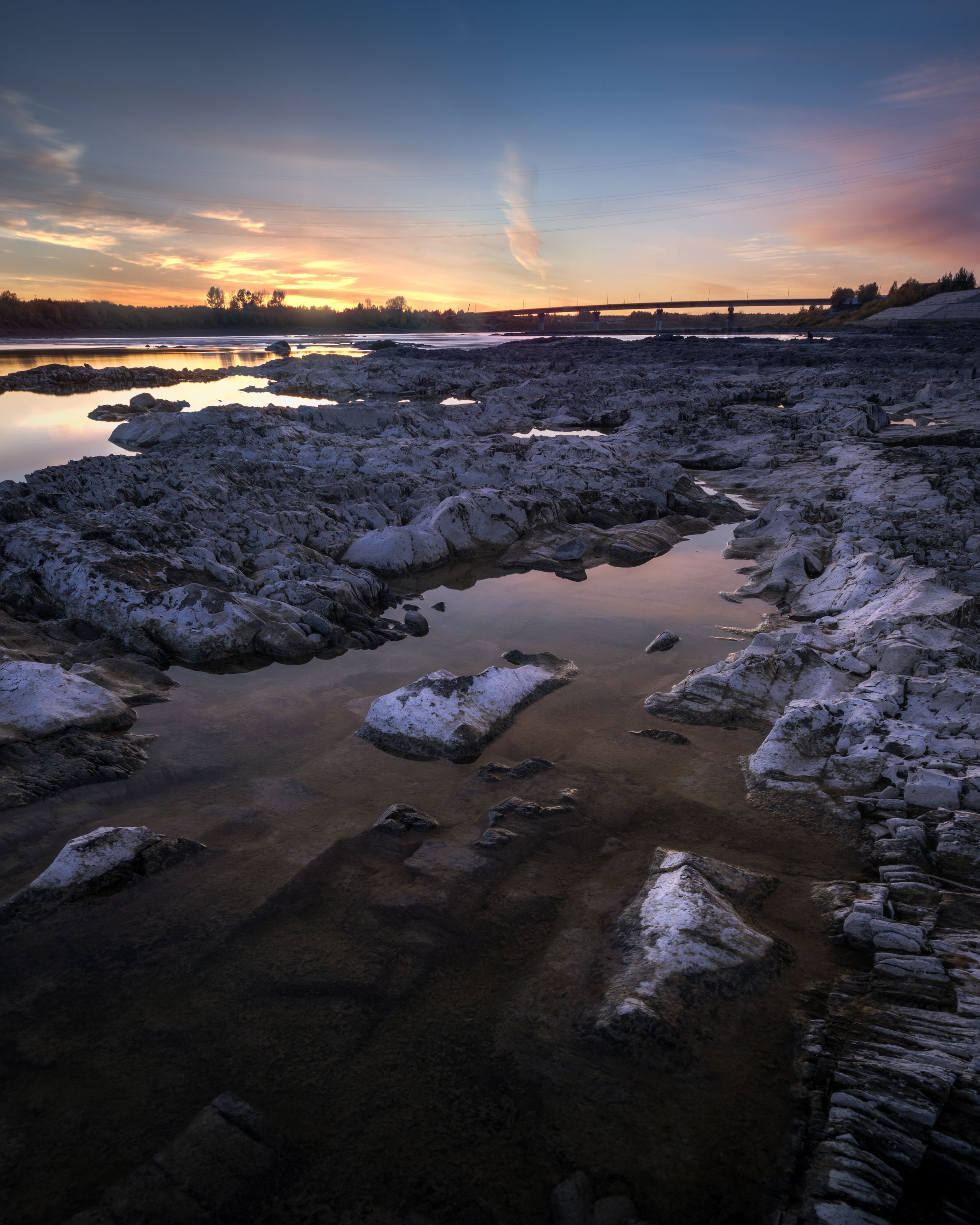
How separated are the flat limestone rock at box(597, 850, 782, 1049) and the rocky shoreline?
12 mm

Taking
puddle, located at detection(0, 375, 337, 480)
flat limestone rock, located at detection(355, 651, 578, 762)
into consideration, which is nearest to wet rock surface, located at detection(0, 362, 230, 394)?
puddle, located at detection(0, 375, 337, 480)

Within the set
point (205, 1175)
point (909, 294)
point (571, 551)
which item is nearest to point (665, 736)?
point (205, 1175)

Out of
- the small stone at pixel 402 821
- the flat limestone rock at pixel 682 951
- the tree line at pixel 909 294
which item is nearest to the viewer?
the flat limestone rock at pixel 682 951

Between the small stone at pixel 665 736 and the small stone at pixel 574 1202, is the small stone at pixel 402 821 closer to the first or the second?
the small stone at pixel 665 736

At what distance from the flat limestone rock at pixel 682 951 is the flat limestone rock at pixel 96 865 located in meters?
2.13

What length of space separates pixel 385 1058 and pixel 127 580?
4.84 metres

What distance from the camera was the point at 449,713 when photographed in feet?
14.3

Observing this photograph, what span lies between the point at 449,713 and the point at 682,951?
2.16 metres

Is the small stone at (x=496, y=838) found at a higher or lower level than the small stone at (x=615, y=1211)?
higher

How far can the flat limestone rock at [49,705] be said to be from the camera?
12.8 ft

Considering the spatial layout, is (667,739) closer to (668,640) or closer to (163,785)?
(668,640)

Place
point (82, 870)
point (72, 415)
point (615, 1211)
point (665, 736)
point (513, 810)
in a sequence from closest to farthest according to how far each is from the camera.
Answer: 1. point (615, 1211)
2. point (82, 870)
3. point (513, 810)
4. point (665, 736)
5. point (72, 415)

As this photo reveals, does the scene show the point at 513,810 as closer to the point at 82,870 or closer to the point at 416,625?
the point at 82,870

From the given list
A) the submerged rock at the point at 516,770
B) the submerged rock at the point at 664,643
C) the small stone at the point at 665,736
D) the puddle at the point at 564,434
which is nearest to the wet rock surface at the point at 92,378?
the puddle at the point at 564,434
